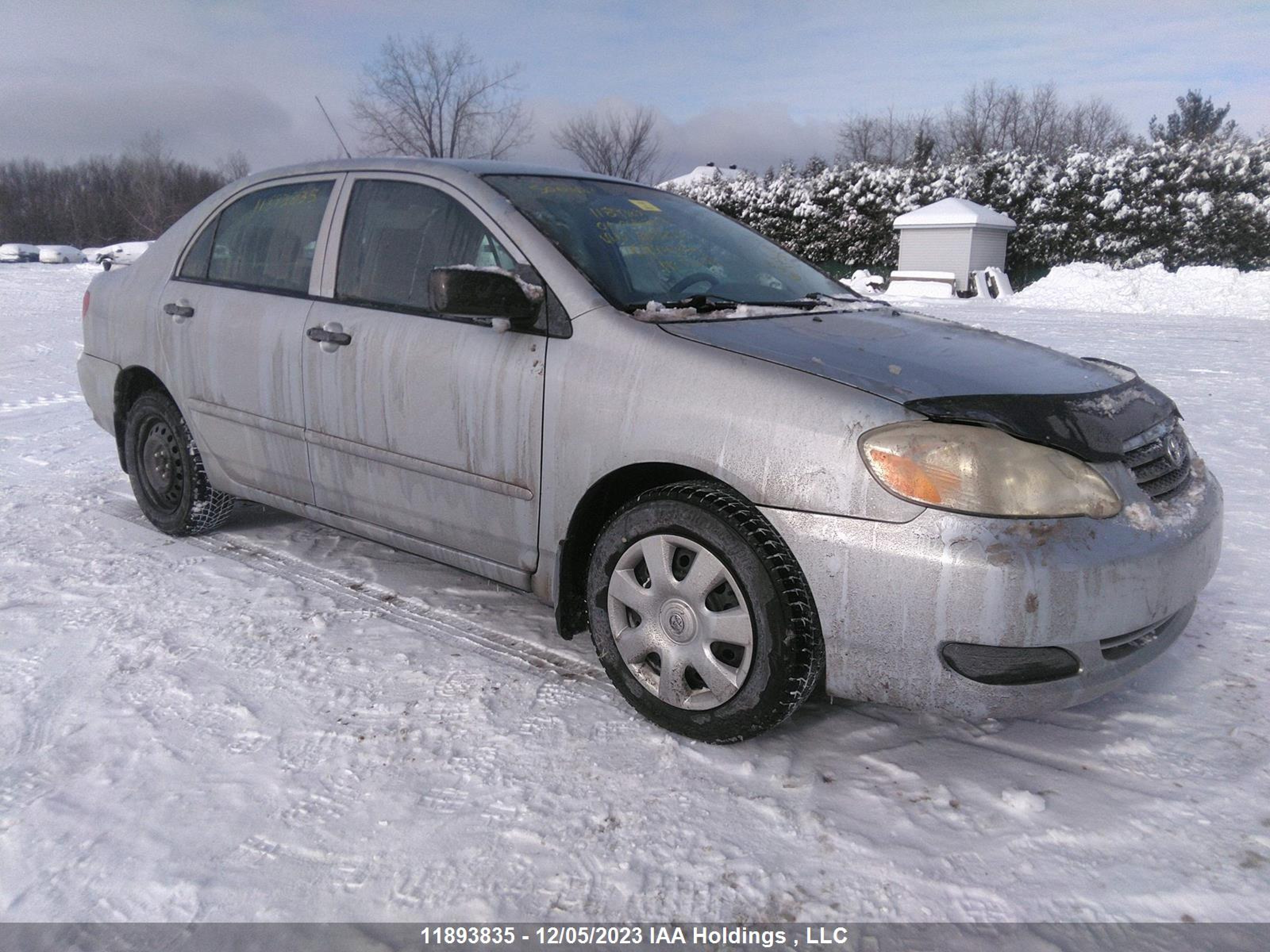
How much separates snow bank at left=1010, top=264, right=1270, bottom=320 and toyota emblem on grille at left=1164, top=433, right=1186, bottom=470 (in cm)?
1448

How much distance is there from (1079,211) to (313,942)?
22920mm

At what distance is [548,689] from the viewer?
3.09 m

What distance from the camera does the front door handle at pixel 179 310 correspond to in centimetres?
414

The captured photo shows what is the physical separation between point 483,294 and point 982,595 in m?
1.64

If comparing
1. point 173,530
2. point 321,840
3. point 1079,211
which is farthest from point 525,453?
point 1079,211

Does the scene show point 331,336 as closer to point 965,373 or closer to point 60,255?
point 965,373

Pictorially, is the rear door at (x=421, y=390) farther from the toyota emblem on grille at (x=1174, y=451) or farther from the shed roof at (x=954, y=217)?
the shed roof at (x=954, y=217)

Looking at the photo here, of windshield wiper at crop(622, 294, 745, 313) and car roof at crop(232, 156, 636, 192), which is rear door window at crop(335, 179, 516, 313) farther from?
windshield wiper at crop(622, 294, 745, 313)

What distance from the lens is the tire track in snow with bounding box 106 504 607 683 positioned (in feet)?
10.8

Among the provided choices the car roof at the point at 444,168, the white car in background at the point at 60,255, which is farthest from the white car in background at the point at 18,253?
the car roof at the point at 444,168

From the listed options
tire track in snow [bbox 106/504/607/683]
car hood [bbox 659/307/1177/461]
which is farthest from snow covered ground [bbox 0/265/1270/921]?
car hood [bbox 659/307/1177/461]

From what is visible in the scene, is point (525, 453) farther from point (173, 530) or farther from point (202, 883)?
point (173, 530)

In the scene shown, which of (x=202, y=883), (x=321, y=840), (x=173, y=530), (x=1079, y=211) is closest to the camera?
(x=202, y=883)

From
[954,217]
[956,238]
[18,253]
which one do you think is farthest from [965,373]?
[18,253]
